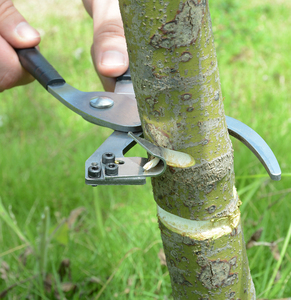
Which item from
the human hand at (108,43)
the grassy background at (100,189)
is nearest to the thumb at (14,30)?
the human hand at (108,43)

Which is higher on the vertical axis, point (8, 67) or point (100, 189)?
point (8, 67)

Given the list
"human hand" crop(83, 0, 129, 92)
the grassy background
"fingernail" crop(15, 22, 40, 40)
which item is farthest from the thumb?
the grassy background

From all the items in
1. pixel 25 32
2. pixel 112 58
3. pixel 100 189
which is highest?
pixel 25 32

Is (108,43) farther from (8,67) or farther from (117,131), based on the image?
(117,131)

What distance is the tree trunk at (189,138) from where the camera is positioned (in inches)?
23.6

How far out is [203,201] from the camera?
0.74 meters

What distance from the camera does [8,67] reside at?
4.35 feet

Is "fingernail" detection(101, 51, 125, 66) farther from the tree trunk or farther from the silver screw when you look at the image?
the tree trunk

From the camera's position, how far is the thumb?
53.2 inches

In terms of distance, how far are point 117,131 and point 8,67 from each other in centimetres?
64

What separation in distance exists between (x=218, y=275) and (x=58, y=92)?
0.69 metres

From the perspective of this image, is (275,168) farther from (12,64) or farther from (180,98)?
(12,64)

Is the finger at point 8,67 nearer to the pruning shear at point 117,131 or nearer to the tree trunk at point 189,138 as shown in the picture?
the pruning shear at point 117,131

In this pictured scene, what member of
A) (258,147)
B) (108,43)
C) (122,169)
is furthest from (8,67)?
(258,147)
